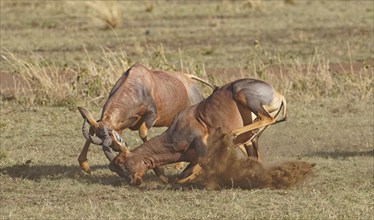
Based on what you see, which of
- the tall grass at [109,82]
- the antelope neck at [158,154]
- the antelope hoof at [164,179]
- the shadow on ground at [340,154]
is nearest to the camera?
the antelope neck at [158,154]

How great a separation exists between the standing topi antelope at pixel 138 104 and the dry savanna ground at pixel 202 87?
0.52 meters

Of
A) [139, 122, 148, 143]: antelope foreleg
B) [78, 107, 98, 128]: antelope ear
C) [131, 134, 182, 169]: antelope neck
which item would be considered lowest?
[139, 122, 148, 143]: antelope foreleg

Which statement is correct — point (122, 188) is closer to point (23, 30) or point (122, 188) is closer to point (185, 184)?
point (185, 184)

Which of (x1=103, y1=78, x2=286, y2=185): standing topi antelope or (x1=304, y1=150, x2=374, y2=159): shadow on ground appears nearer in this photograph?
(x1=103, y1=78, x2=286, y2=185): standing topi antelope

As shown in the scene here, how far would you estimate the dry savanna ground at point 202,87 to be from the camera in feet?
32.0

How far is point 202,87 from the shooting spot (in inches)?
683

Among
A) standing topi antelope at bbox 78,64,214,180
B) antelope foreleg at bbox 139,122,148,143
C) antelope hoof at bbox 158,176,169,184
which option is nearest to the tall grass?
standing topi antelope at bbox 78,64,214,180

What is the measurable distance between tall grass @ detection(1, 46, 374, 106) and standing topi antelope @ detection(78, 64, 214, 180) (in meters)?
4.04

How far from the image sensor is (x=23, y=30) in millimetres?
27641

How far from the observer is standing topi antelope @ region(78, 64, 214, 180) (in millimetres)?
10586

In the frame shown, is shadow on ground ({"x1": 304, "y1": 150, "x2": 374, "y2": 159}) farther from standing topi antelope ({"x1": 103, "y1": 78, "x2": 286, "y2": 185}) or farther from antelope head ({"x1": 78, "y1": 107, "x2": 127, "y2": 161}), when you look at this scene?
antelope head ({"x1": 78, "y1": 107, "x2": 127, "y2": 161})

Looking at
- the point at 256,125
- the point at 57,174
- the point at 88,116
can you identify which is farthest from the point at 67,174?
the point at 256,125

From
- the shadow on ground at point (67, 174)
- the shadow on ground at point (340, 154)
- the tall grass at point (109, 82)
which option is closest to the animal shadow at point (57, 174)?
the shadow on ground at point (67, 174)

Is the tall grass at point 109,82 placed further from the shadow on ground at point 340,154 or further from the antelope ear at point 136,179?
the antelope ear at point 136,179
